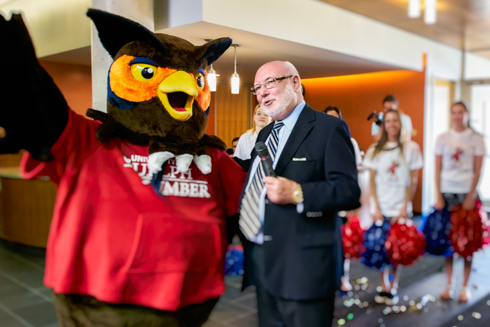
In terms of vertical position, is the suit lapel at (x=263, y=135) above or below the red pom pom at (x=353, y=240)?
above

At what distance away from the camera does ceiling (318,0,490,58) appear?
4132 millimetres

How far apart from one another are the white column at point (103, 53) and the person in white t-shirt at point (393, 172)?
1.91m

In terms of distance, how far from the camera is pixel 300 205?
1.34 metres

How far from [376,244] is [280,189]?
212 cm

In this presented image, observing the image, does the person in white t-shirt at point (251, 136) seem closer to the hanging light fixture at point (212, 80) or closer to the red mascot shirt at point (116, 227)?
the hanging light fixture at point (212, 80)

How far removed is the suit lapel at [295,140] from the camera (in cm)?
141

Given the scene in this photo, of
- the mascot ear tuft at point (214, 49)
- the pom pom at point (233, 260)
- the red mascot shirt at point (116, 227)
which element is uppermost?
the mascot ear tuft at point (214, 49)

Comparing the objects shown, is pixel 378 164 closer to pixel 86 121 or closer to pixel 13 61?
pixel 86 121

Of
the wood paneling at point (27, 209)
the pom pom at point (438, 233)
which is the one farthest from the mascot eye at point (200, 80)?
the wood paneling at point (27, 209)

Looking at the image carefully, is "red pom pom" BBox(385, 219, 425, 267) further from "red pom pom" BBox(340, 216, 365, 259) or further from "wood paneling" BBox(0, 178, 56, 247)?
"wood paneling" BBox(0, 178, 56, 247)

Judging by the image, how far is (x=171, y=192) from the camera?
1.37m

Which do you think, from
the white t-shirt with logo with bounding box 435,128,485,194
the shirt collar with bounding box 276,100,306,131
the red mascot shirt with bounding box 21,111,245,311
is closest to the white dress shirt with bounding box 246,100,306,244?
the shirt collar with bounding box 276,100,306,131

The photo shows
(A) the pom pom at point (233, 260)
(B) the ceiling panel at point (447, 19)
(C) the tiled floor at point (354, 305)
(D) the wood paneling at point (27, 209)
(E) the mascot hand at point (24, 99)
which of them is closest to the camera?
(E) the mascot hand at point (24, 99)

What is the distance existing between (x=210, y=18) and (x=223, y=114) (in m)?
1.48
